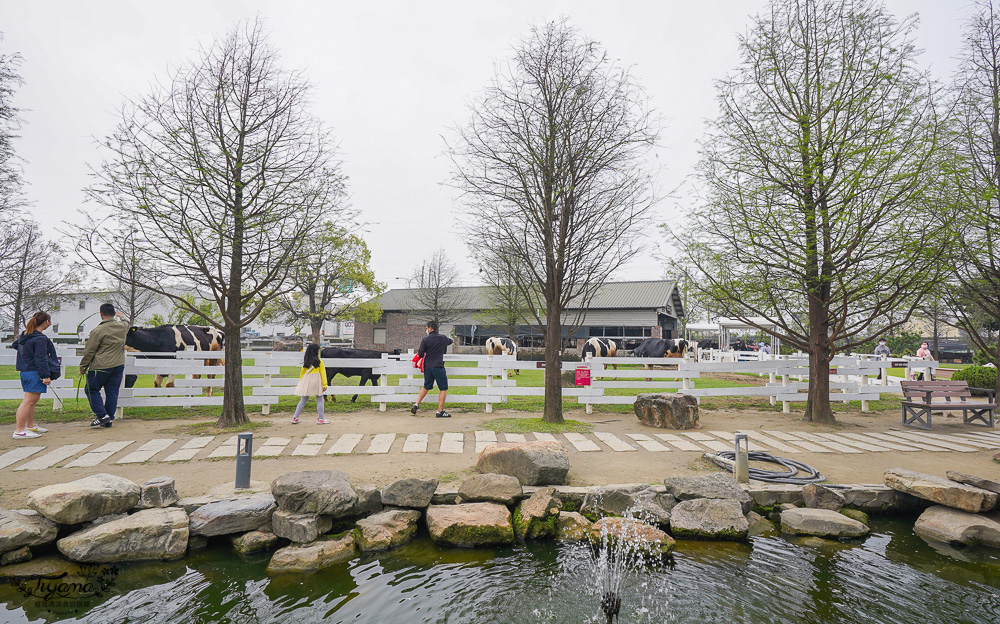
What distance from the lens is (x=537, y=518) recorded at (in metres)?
4.79

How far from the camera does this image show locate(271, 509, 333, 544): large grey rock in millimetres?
4387

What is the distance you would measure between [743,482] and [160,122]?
9.78 m

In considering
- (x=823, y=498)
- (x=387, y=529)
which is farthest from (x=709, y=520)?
(x=387, y=529)

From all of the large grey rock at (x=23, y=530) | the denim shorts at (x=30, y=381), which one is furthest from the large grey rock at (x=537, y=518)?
the denim shorts at (x=30, y=381)

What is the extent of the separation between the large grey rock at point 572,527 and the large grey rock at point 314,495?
1982mm

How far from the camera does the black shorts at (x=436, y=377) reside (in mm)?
9930

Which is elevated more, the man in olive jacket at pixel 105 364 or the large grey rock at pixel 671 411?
the man in olive jacket at pixel 105 364

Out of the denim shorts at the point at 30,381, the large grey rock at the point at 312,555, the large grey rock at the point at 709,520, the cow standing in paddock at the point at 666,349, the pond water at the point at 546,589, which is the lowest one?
the pond water at the point at 546,589

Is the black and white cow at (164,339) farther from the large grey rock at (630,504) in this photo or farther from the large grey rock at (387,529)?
the large grey rock at (630,504)

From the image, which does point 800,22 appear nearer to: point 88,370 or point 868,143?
point 868,143

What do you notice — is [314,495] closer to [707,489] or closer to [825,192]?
[707,489]

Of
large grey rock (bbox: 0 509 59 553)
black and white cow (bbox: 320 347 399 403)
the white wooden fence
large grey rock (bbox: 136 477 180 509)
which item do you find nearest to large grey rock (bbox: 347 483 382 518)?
large grey rock (bbox: 136 477 180 509)

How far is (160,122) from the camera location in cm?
791

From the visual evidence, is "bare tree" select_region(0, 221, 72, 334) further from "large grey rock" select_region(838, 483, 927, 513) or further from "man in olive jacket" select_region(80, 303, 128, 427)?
"large grey rock" select_region(838, 483, 927, 513)
